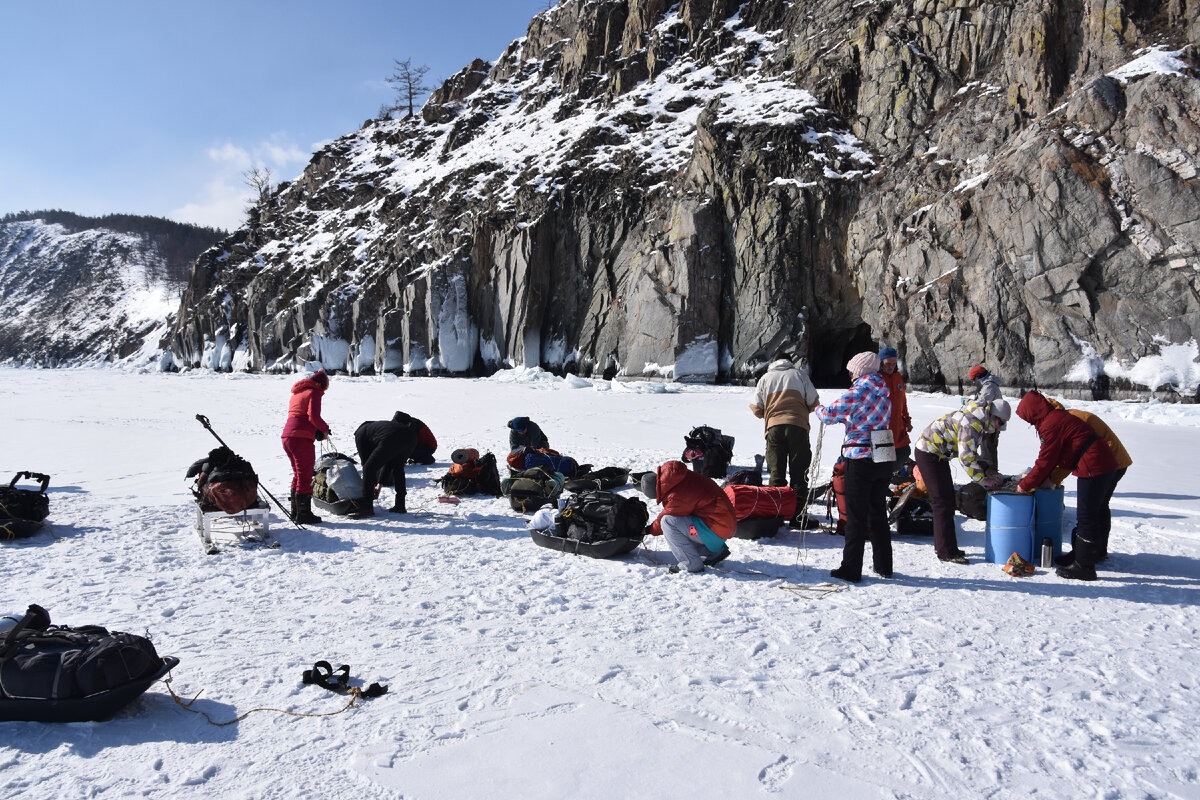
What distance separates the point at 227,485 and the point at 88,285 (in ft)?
446

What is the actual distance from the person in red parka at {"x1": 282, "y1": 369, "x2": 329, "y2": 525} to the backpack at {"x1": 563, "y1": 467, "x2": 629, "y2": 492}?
2.87 m

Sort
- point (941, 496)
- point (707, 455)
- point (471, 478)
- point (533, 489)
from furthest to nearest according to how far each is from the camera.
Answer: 1. point (707, 455)
2. point (471, 478)
3. point (533, 489)
4. point (941, 496)

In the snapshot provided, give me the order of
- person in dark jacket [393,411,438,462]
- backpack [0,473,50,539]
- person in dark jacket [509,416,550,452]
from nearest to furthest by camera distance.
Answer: backpack [0,473,50,539]
person in dark jacket [509,416,550,452]
person in dark jacket [393,411,438,462]

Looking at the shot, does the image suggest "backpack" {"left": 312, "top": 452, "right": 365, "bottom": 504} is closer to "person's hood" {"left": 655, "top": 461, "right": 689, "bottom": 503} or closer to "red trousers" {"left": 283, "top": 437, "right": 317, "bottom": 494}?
"red trousers" {"left": 283, "top": 437, "right": 317, "bottom": 494}

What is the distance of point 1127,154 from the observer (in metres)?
19.1

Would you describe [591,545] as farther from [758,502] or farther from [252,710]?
[252,710]

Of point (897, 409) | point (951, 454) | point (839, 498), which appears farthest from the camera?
point (897, 409)

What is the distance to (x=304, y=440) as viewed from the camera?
276 inches

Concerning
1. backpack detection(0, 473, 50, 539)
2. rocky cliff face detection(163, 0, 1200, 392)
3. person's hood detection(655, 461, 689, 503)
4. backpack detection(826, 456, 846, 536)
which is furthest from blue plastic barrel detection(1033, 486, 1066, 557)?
rocky cliff face detection(163, 0, 1200, 392)

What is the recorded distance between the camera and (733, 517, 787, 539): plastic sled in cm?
626

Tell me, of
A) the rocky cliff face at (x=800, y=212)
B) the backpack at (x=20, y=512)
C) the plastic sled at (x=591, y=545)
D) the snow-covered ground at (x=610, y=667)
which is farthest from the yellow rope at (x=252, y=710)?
the rocky cliff face at (x=800, y=212)

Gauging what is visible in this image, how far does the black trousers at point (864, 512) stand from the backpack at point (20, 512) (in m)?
7.29

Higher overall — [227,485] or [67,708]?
[227,485]

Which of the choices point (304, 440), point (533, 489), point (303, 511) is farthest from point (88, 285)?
point (533, 489)
